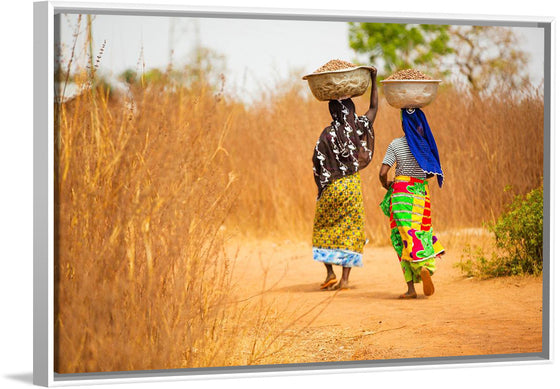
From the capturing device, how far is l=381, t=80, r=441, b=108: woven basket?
7117mm

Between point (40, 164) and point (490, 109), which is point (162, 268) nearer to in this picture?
point (40, 164)

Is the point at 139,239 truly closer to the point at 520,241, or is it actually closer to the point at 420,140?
the point at 420,140

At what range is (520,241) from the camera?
27.5ft

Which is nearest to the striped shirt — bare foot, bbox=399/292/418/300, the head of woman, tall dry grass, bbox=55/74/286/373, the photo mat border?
the head of woman

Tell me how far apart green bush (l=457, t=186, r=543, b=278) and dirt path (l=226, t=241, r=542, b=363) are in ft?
0.48

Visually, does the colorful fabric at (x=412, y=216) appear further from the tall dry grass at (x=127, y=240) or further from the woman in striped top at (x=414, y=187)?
the tall dry grass at (x=127, y=240)

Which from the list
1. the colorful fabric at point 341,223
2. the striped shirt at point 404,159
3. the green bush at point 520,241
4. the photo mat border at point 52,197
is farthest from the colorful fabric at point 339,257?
the photo mat border at point 52,197

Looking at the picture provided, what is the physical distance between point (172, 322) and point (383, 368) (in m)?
1.54

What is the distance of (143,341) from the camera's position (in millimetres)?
5680

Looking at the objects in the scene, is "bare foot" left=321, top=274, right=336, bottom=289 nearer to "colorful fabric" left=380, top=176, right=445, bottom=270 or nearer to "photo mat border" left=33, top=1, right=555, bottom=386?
"colorful fabric" left=380, top=176, right=445, bottom=270

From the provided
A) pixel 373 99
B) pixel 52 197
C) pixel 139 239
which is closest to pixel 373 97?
pixel 373 99

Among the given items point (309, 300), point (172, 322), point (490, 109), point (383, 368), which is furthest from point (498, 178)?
point (172, 322)

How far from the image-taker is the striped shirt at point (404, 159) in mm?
7422

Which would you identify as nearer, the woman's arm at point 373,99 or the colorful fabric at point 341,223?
the woman's arm at point 373,99
